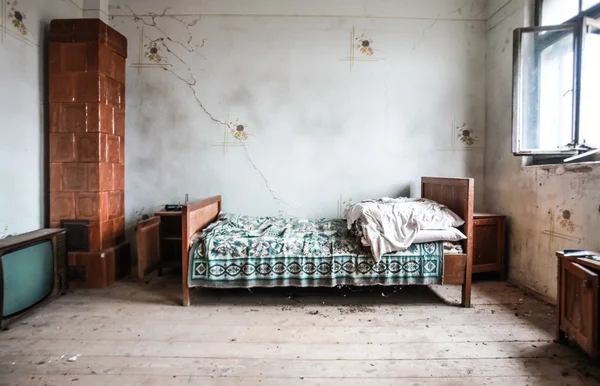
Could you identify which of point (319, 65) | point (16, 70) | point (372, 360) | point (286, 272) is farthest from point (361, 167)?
point (16, 70)

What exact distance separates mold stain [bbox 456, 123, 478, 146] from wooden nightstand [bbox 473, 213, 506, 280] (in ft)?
2.94

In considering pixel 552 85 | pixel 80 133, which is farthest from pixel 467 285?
pixel 80 133

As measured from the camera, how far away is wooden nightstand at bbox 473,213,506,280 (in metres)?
3.04

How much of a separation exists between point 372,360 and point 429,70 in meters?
3.01

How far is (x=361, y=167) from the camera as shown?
356 cm

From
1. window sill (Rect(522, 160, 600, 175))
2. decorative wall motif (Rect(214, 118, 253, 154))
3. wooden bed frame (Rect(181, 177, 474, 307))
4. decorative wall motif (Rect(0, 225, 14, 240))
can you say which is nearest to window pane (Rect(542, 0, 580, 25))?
window sill (Rect(522, 160, 600, 175))

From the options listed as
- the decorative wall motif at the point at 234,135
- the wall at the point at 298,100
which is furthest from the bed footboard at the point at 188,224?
the decorative wall motif at the point at 234,135

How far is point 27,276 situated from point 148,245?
0.87 m

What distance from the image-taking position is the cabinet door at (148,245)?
280cm

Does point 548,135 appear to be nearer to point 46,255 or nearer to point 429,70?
point 429,70

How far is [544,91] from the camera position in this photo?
276 centimetres

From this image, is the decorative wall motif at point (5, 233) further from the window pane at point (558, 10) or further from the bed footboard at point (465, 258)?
the window pane at point (558, 10)

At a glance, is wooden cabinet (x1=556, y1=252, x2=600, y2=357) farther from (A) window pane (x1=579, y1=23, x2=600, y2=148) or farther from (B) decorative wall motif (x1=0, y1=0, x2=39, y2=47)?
(B) decorative wall motif (x1=0, y1=0, x2=39, y2=47)

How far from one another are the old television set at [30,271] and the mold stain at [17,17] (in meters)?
1.64
